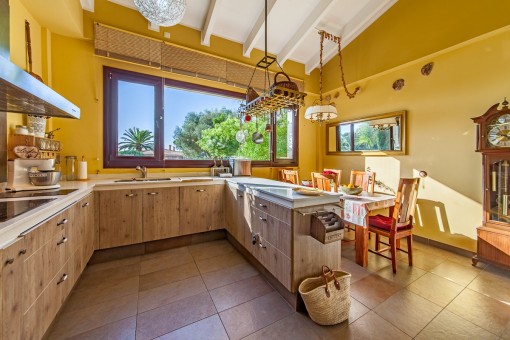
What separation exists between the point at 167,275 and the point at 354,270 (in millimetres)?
Answer: 1927

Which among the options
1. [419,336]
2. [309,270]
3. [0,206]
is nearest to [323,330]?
[309,270]

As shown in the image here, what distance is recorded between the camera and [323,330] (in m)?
1.42

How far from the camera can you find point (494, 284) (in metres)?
1.93

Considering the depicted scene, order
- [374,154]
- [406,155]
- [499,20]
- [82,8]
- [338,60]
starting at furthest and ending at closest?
[338,60]
[374,154]
[406,155]
[82,8]
[499,20]

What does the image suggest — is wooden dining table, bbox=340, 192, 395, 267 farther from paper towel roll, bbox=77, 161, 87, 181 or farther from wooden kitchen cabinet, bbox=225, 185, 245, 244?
paper towel roll, bbox=77, 161, 87, 181

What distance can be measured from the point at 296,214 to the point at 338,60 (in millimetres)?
3749

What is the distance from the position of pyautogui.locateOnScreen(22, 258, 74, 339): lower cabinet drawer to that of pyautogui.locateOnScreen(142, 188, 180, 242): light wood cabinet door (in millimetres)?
861

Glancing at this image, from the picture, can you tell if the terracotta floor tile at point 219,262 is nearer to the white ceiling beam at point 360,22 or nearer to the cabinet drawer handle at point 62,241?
the cabinet drawer handle at point 62,241

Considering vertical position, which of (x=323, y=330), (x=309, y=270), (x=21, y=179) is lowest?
(x=323, y=330)

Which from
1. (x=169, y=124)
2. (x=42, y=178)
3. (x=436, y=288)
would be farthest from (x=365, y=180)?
(x=42, y=178)

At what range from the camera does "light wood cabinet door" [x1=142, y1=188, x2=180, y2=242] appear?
8.05ft

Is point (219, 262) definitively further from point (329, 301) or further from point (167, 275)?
point (329, 301)

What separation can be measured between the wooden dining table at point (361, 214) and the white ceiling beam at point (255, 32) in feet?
9.03

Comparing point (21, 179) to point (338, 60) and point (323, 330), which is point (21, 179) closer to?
point (323, 330)
